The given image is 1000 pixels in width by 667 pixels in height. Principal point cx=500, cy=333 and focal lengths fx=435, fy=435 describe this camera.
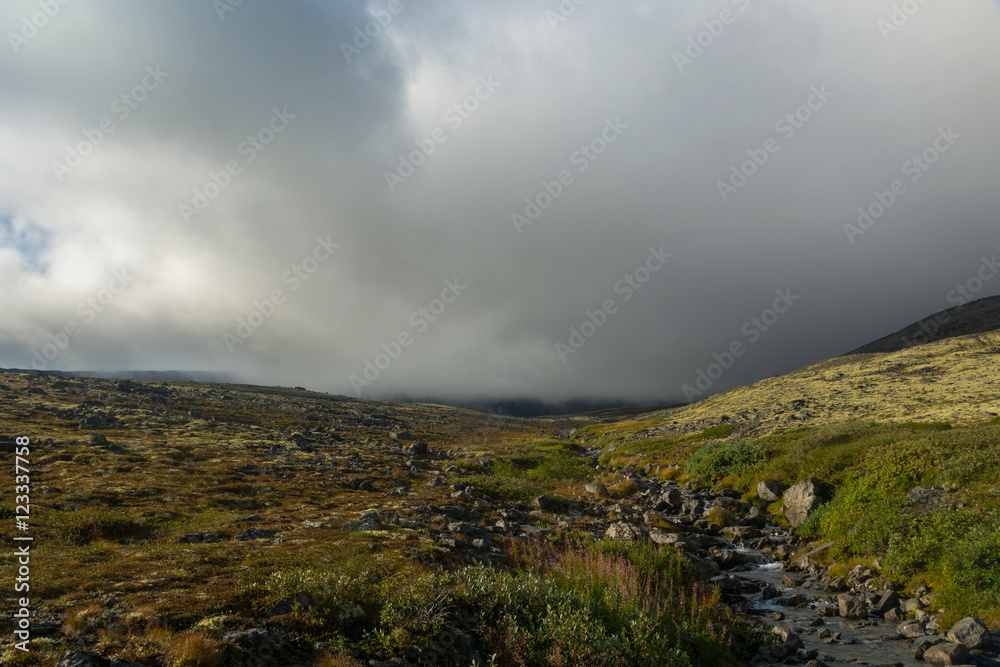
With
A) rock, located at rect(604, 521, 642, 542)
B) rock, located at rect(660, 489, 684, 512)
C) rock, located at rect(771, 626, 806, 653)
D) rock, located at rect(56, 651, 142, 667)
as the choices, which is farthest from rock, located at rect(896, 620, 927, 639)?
rock, located at rect(56, 651, 142, 667)

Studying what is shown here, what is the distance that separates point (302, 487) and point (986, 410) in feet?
221

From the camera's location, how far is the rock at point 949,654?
38.1 feet

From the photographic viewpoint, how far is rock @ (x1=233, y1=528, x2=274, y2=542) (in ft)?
59.7

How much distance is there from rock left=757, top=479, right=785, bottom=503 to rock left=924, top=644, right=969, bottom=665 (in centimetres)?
1755

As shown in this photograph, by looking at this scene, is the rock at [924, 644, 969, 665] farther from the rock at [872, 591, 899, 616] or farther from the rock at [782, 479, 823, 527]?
the rock at [782, 479, 823, 527]

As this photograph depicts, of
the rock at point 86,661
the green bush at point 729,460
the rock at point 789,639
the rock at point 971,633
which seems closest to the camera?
the rock at point 86,661

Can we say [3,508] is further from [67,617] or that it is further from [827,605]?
[827,605]

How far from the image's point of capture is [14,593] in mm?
10242

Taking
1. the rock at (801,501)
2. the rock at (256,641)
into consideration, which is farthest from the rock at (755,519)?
the rock at (256,641)

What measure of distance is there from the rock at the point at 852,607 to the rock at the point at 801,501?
953 centimetres

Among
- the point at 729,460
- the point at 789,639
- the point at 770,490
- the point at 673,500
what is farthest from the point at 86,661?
the point at 729,460

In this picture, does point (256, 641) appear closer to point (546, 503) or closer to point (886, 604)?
point (886, 604)

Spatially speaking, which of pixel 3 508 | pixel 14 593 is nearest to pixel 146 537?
pixel 3 508

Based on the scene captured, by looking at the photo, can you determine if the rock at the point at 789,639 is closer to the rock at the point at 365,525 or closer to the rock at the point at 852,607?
the rock at the point at 852,607
